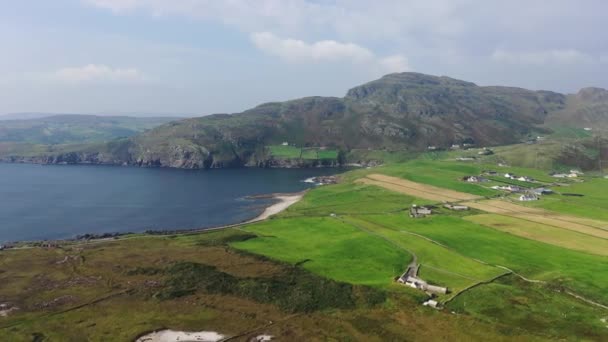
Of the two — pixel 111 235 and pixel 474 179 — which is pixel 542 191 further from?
pixel 111 235

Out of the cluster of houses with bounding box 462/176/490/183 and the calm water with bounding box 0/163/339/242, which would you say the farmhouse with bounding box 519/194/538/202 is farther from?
the calm water with bounding box 0/163/339/242

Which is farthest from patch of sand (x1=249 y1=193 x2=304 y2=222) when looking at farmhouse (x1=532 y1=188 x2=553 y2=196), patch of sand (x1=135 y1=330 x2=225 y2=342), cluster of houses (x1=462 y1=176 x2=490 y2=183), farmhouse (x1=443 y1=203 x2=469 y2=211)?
farmhouse (x1=532 y1=188 x2=553 y2=196)

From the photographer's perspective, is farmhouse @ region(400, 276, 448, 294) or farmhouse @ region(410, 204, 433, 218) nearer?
farmhouse @ region(400, 276, 448, 294)

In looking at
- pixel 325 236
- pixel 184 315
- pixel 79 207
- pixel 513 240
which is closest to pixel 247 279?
pixel 184 315

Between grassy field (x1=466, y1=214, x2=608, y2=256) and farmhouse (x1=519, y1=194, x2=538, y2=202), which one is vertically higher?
farmhouse (x1=519, y1=194, x2=538, y2=202)

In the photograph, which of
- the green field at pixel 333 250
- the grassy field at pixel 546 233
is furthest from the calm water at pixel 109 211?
the grassy field at pixel 546 233

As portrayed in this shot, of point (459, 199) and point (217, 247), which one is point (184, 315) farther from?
point (459, 199)
